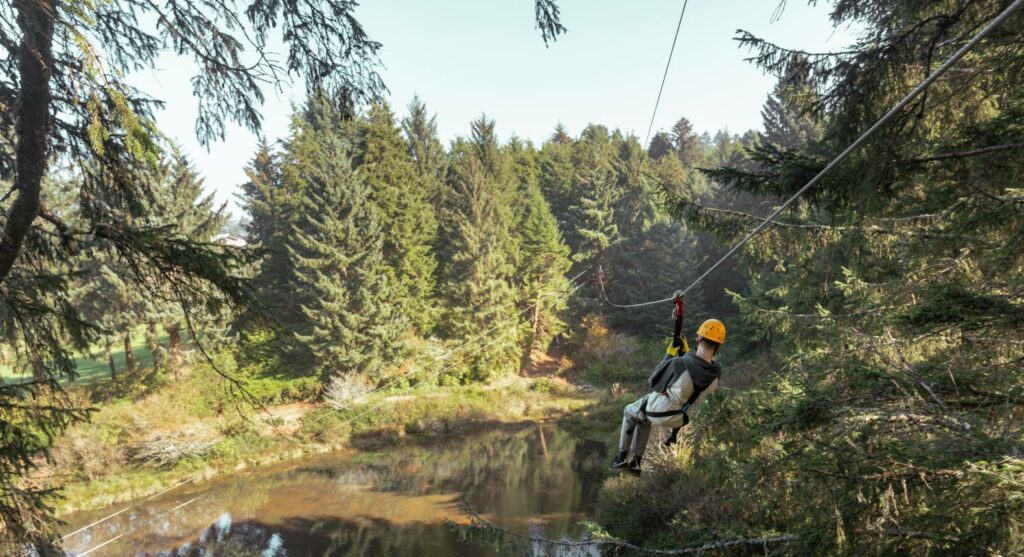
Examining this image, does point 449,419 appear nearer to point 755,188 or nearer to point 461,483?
point 461,483

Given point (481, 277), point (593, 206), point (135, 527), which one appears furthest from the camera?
point (593, 206)

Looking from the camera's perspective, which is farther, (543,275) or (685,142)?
(685,142)

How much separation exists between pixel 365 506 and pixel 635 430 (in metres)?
14.0

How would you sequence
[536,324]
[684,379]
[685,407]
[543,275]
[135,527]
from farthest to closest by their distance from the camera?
[543,275] → [536,324] → [135,527] → [685,407] → [684,379]

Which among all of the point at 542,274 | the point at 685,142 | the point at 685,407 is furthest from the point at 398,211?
the point at 685,142

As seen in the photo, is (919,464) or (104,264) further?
(104,264)

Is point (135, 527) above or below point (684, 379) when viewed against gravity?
below

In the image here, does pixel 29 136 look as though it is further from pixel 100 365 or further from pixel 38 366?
pixel 100 365

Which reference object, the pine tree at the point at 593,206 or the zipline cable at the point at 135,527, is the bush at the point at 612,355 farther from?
the zipline cable at the point at 135,527

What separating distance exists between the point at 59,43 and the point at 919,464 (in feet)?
23.4

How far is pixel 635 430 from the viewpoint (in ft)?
17.3

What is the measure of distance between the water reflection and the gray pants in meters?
9.56

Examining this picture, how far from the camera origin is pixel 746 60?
5.81 meters

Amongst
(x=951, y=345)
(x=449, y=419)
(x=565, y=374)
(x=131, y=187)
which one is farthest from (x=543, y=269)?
(x=131, y=187)
